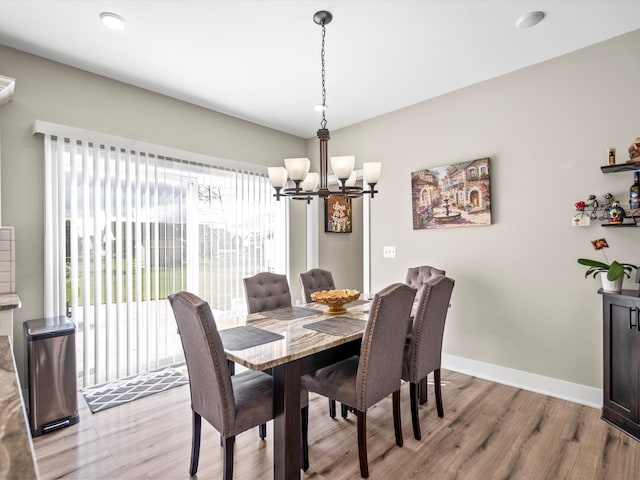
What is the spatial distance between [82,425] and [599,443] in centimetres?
342

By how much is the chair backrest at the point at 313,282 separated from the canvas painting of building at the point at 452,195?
1169 mm

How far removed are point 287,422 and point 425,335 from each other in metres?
1.07

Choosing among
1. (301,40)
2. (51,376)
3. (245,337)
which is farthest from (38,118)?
(245,337)

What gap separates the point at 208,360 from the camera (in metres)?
1.63

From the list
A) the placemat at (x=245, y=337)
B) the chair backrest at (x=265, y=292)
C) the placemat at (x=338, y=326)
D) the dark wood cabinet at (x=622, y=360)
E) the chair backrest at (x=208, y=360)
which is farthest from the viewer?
the chair backrest at (x=265, y=292)

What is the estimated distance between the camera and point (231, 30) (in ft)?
8.02

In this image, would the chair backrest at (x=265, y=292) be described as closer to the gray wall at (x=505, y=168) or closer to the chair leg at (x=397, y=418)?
the chair leg at (x=397, y=418)

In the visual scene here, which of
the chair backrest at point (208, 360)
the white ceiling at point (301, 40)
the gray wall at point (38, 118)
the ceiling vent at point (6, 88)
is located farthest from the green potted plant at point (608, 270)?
the ceiling vent at point (6, 88)

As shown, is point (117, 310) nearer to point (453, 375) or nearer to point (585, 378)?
point (453, 375)

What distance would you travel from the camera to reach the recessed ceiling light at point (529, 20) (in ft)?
7.51

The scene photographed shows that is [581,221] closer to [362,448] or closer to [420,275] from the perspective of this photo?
[420,275]

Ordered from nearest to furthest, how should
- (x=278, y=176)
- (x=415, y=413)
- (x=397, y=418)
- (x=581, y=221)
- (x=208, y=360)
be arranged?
(x=208, y=360) → (x=397, y=418) → (x=415, y=413) → (x=278, y=176) → (x=581, y=221)

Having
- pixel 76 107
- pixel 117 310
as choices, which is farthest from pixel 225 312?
pixel 76 107

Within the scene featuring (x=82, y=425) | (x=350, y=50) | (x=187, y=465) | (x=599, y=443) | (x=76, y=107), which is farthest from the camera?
(x=76, y=107)
